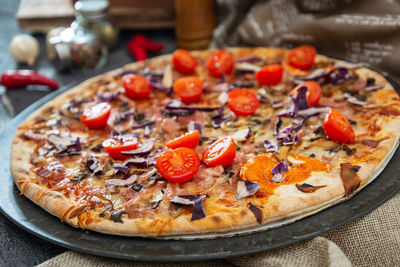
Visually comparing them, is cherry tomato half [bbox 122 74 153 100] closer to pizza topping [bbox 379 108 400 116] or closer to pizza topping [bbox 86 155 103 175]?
pizza topping [bbox 86 155 103 175]

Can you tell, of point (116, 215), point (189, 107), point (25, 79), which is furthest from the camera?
point (25, 79)

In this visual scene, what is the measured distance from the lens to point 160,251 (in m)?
2.40

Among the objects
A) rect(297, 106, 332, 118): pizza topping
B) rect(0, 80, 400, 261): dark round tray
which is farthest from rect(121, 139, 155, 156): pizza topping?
rect(297, 106, 332, 118): pizza topping

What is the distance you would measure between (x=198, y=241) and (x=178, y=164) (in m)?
0.55

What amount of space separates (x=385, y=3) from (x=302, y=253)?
9.20 ft

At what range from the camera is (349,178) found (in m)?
2.69

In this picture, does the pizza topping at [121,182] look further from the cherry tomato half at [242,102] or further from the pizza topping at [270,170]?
the cherry tomato half at [242,102]

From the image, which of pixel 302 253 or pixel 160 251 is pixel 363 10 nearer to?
pixel 302 253

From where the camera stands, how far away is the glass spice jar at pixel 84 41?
4.98 m

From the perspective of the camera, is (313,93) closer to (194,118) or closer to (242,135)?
(242,135)

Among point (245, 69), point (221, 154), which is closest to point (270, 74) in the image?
point (245, 69)

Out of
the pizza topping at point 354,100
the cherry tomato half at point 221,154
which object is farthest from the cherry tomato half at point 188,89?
the pizza topping at point 354,100

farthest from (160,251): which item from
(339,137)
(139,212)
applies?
(339,137)

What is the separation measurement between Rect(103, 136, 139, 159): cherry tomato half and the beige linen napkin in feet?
2.59
